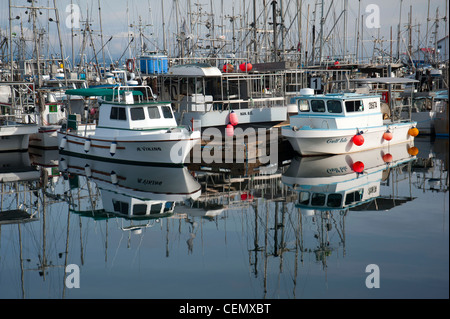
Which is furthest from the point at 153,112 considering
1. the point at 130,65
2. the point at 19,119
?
the point at 130,65

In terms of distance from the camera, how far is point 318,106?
84.2ft

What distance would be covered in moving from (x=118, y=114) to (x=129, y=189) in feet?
18.2

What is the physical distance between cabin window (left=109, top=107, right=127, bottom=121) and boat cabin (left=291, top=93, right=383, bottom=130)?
797 cm

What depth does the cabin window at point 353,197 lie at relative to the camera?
17172mm

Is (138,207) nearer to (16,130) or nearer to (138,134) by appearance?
(138,134)

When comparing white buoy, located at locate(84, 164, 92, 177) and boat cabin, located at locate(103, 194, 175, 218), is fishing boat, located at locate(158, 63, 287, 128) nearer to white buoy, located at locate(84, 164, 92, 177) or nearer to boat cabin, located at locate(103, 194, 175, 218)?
white buoy, located at locate(84, 164, 92, 177)

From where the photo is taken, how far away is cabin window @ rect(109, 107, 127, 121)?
920 inches

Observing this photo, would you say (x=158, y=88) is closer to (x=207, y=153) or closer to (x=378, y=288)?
(x=207, y=153)

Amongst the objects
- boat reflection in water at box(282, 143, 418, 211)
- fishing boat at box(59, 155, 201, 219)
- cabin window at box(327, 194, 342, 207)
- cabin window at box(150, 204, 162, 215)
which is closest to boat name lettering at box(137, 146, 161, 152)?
fishing boat at box(59, 155, 201, 219)

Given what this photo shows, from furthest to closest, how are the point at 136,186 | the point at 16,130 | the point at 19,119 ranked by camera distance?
1. the point at 19,119
2. the point at 16,130
3. the point at 136,186

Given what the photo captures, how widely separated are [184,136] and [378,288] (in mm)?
12969

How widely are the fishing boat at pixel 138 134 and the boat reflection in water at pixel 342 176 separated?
183 inches

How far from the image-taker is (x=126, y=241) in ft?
44.7

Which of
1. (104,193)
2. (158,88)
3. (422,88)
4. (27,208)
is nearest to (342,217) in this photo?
(104,193)
